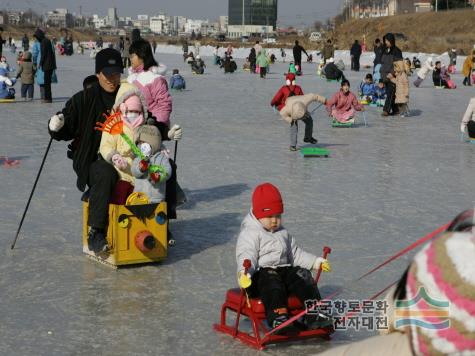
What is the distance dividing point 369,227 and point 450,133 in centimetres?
772

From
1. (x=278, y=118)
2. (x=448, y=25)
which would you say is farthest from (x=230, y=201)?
(x=448, y=25)

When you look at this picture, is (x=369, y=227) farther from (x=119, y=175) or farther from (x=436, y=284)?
(x=436, y=284)

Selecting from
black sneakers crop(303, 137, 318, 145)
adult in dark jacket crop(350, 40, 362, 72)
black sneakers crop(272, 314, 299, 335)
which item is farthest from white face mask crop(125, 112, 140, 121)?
adult in dark jacket crop(350, 40, 362, 72)

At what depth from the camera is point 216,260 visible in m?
6.10

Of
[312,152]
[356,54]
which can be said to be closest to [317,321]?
[312,152]

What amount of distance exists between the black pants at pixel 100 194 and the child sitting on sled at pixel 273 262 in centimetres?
142

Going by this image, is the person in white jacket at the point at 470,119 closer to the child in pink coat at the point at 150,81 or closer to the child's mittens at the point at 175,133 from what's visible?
the child in pink coat at the point at 150,81

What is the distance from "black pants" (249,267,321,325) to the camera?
4.22 m

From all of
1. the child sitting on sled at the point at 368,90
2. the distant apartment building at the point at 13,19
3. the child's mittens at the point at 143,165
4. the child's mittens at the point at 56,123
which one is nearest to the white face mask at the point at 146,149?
the child's mittens at the point at 143,165

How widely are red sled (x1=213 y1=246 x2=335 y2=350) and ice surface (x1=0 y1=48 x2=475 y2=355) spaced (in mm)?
53

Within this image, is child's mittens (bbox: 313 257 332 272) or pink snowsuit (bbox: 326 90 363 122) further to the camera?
pink snowsuit (bbox: 326 90 363 122)

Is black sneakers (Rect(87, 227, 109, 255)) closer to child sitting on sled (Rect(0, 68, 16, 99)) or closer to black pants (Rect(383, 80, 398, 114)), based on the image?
black pants (Rect(383, 80, 398, 114))

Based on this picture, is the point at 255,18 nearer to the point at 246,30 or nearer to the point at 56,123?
the point at 246,30

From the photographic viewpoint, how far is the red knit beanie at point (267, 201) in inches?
178
